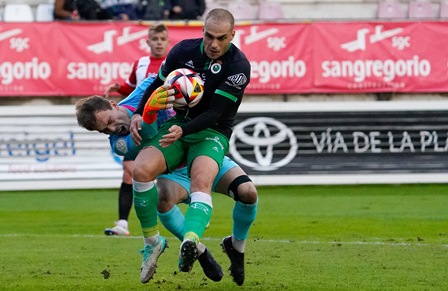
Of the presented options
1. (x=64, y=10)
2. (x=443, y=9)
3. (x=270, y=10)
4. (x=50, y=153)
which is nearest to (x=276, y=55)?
(x=270, y=10)

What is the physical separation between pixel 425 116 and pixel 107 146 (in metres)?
5.85

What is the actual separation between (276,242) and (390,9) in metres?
12.0

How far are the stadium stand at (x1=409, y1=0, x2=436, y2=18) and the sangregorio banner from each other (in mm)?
3929

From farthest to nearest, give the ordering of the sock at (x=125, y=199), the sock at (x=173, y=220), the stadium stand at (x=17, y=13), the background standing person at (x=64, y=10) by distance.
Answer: the stadium stand at (x=17, y=13) → the background standing person at (x=64, y=10) → the sock at (x=125, y=199) → the sock at (x=173, y=220)

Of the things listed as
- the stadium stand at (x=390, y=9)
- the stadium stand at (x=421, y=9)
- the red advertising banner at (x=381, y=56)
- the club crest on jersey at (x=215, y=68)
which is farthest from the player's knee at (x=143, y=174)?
the stadium stand at (x=421, y=9)

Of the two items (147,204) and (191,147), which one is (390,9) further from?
(147,204)

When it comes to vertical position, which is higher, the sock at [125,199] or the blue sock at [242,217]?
the blue sock at [242,217]

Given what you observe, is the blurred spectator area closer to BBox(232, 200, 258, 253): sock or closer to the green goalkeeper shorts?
Result: BBox(232, 200, 258, 253): sock

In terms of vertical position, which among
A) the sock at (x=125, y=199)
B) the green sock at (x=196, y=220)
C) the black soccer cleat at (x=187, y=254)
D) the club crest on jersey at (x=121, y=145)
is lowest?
the sock at (x=125, y=199)

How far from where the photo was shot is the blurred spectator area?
22328 millimetres

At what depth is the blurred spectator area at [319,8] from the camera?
879 inches

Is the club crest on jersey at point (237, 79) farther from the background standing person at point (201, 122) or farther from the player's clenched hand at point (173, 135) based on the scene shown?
the player's clenched hand at point (173, 135)

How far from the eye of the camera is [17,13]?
21375mm

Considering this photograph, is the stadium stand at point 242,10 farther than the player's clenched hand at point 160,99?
Yes
